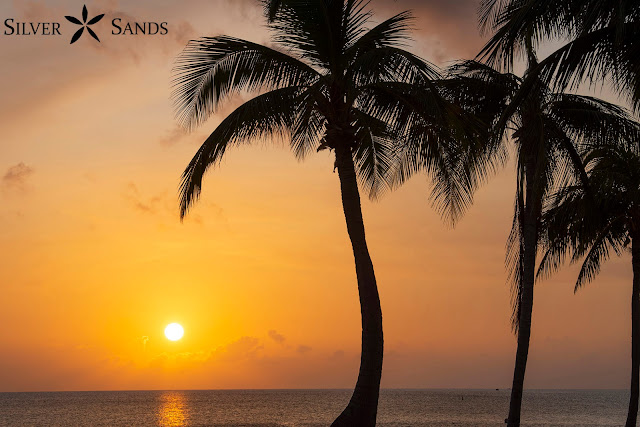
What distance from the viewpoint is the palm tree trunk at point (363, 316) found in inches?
668

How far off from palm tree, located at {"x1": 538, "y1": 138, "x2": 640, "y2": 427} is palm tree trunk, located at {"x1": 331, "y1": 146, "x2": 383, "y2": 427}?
26.3 feet

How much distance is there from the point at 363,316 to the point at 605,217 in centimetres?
1255

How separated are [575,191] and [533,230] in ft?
15.0

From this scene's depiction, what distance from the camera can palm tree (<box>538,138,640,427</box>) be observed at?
2425 centimetres

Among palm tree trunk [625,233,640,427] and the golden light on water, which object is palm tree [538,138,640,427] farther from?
the golden light on water

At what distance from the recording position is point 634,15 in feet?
38.9

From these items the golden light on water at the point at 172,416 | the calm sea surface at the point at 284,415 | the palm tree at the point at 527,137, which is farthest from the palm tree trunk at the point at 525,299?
the golden light on water at the point at 172,416

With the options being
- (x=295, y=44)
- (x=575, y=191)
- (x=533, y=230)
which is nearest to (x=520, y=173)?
(x=533, y=230)

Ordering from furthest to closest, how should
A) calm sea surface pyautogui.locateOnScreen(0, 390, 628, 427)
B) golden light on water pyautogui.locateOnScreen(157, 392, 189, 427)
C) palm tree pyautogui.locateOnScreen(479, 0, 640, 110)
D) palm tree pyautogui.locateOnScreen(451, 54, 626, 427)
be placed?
1. golden light on water pyautogui.locateOnScreen(157, 392, 189, 427)
2. calm sea surface pyautogui.locateOnScreen(0, 390, 628, 427)
3. palm tree pyautogui.locateOnScreen(451, 54, 626, 427)
4. palm tree pyautogui.locateOnScreen(479, 0, 640, 110)

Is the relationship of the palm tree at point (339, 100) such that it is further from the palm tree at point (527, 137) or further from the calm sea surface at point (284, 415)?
the calm sea surface at point (284, 415)

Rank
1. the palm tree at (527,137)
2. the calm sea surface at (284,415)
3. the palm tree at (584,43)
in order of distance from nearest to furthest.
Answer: the palm tree at (584,43), the palm tree at (527,137), the calm sea surface at (284,415)

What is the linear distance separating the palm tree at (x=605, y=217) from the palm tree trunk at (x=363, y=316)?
800cm

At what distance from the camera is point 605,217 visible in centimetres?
2625

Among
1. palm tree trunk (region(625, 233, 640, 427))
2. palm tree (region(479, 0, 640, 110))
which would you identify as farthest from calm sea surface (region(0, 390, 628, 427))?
A: palm tree (region(479, 0, 640, 110))
